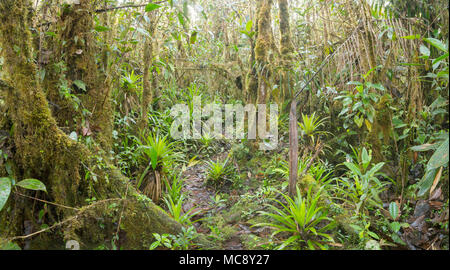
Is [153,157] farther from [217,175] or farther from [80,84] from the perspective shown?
[80,84]

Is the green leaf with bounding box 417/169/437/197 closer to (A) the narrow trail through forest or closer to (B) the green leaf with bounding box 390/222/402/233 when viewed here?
(B) the green leaf with bounding box 390/222/402/233

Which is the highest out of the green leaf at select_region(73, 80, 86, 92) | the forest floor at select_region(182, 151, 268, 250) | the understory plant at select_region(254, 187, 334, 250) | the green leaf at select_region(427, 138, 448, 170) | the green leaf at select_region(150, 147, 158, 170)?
the green leaf at select_region(73, 80, 86, 92)

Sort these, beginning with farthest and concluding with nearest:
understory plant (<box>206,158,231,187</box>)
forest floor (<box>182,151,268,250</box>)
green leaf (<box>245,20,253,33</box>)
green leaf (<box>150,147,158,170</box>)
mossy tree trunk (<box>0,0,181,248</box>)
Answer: green leaf (<box>245,20,253,33</box>) → understory plant (<box>206,158,231,187</box>) → green leaf (<box>150,147,158,170</box>) → forest floor (<box>182,151,268,250</box>) → mossy tree trunk (<box>0,0,181,248</box>)

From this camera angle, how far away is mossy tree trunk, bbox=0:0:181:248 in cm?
189

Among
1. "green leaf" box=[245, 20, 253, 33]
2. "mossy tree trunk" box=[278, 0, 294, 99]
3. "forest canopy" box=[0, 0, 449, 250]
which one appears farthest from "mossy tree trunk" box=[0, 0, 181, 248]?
"mossy tree trunk" box=[278, 0, 294, 99]

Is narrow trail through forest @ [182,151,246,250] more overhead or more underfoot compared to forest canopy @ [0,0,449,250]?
more underfoot

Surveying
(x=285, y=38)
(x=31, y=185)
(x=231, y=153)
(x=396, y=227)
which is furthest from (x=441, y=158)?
(x=285, y=38)

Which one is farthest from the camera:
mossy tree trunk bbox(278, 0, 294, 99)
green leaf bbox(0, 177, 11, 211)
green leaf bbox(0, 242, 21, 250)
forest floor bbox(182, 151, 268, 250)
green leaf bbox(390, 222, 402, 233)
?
mossy tree trunk bbox(278, 0, 294, 99)

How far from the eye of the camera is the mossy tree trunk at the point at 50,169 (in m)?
1.89

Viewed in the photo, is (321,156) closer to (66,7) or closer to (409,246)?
(409,246)

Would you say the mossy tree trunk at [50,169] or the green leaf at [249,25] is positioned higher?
the green leaf at [249,25]

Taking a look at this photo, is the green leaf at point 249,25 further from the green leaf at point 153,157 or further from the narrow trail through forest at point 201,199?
the green leaf at point 153,157

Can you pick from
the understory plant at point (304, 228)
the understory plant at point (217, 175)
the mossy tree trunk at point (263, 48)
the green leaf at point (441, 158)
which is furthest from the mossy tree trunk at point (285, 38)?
the green leaf at point (441, 158)
